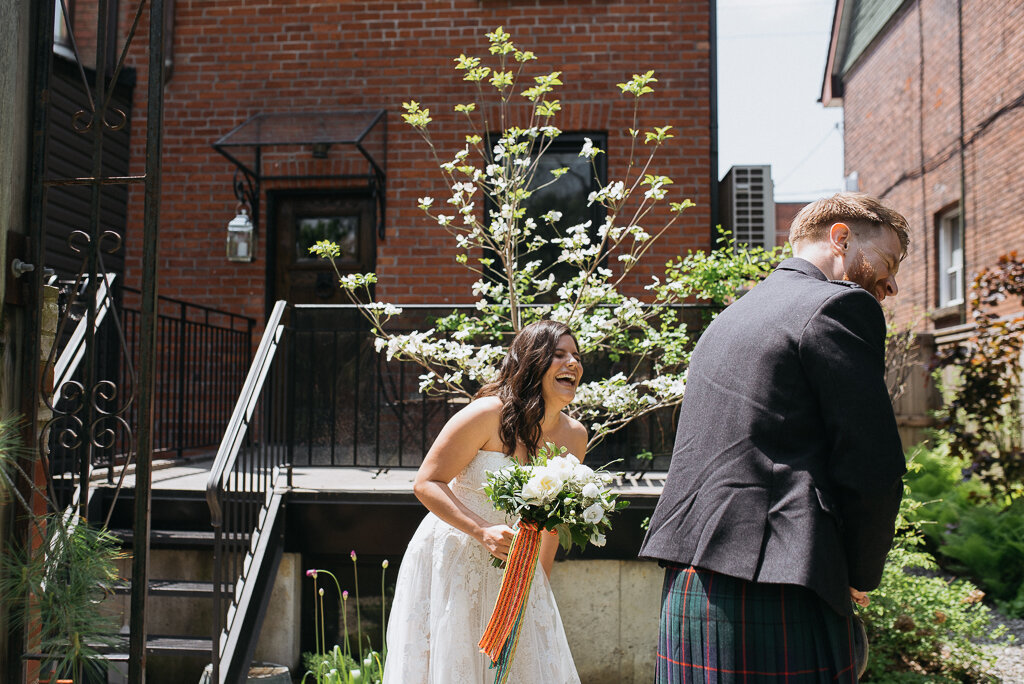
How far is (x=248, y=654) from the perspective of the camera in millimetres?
4281

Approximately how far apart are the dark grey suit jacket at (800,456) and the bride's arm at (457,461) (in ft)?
3.40

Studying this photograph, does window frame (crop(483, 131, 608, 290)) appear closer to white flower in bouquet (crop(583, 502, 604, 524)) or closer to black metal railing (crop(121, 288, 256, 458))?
black metal railing (crop(121, 288, 256, 458))

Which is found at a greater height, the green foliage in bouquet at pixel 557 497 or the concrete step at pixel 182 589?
the green foliage in bouquet at pixel 557 497

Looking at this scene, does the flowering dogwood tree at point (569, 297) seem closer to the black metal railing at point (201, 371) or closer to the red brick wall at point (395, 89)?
the red brick wall at point (395, 89)

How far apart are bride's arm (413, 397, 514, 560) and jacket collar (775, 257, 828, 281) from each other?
1270mm

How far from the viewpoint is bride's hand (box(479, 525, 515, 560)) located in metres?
2.76

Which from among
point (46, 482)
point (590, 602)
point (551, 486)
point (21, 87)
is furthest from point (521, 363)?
point (590, 602)

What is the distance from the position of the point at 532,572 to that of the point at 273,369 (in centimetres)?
305

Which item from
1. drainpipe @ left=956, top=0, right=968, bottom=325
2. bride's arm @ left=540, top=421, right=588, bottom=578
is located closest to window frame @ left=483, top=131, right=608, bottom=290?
bride's arm @ left=540, top=421, right=588, bottom=578

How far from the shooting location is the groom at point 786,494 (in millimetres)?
1775

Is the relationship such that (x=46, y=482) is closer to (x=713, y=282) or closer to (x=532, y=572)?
(x=532, y=572)

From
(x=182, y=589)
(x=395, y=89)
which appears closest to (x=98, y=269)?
(x=182, y=589)

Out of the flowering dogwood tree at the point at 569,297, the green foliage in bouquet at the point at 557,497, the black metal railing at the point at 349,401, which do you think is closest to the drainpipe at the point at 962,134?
the flowering dogwood tree at the point at 569,297

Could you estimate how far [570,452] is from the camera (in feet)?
10.6
